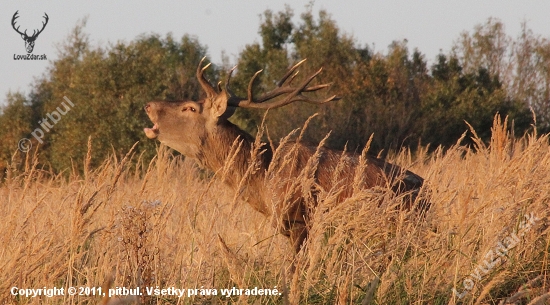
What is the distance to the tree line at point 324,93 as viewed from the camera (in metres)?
20.2

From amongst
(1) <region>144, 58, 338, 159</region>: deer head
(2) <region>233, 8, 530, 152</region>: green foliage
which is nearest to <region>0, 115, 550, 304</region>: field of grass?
(1) <region>144, 58, 338, 159</region>: deer head

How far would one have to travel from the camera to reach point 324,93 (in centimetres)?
2411

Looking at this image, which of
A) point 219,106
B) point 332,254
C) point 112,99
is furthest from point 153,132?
point 112,99

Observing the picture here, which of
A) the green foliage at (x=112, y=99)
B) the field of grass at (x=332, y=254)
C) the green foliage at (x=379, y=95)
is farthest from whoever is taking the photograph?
the green foliage at (x=379, y=95)

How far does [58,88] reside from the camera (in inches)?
1092

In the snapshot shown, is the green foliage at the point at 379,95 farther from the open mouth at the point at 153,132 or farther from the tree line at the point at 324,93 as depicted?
the open mouth at the point at 153,132

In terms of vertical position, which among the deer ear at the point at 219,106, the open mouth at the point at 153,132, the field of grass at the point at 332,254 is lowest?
the field of grass at the point at 332,254

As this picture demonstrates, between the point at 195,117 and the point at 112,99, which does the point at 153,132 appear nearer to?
the point at 195,117

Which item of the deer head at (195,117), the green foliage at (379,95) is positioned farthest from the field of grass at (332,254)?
the green foliage at (379,95)

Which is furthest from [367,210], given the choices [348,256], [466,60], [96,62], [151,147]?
[466,60]

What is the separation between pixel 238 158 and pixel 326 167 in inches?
39.6

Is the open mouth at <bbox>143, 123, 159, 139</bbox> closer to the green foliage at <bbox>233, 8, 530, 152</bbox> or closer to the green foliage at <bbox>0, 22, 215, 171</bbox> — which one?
the green foliage at <bbox>0, 22, 215, 171</bbox>

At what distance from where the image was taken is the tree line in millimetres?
20234

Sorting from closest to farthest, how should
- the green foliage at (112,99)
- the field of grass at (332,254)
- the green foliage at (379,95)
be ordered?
1. the field of grass at (332,254)
2. the green foliage at (112,99)
3. the green foliage at (379,95)
